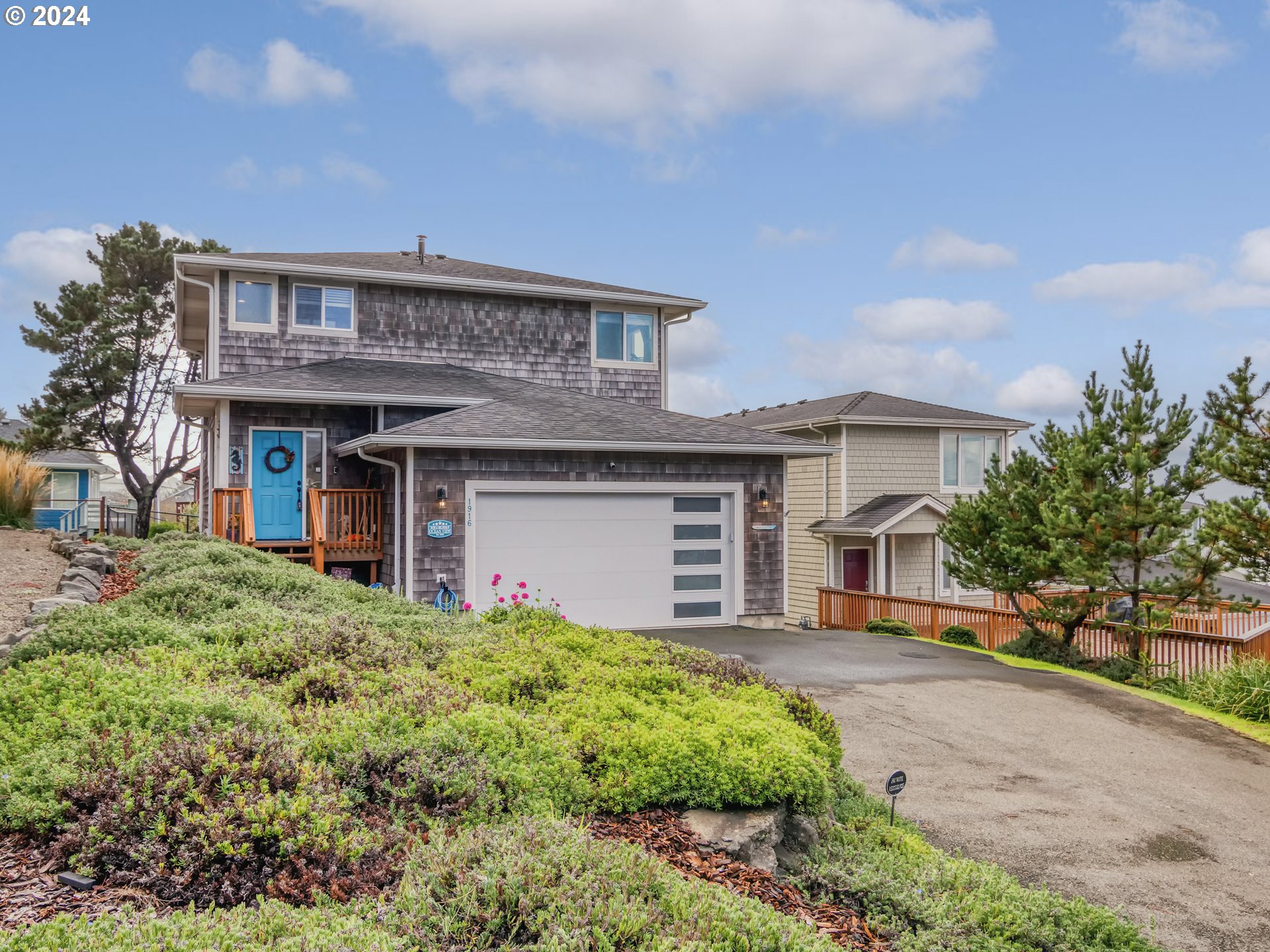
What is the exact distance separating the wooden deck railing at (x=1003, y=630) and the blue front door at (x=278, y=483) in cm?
1133

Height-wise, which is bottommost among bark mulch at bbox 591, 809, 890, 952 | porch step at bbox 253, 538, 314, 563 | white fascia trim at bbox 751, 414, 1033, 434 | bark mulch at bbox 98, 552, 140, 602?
bark mulch at bbox 591, 809, 890, 952

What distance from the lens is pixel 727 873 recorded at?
3.60 m

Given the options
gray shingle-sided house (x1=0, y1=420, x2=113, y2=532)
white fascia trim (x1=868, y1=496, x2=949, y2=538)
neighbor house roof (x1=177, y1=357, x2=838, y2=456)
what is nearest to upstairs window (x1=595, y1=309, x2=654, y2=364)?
neighbor house roof (x1=177, y1=357, x2=838, y2=456)

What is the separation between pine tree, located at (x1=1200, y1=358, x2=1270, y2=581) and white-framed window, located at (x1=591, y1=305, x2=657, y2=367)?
34.1 feet

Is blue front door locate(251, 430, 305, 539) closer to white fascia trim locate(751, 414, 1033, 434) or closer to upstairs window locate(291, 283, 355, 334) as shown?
upstairs window locate(291, 283, 355, 334)

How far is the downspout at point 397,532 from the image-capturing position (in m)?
12.9

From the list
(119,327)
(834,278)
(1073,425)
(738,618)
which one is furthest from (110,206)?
(1073,425)

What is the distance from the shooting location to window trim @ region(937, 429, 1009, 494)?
22.6 metres

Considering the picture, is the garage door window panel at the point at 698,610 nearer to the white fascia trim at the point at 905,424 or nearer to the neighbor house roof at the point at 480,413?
the neighbor house roof at the point at 480,413

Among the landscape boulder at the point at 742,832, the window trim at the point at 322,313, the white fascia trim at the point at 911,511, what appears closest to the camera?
the landscape boulder at the point at 742,832

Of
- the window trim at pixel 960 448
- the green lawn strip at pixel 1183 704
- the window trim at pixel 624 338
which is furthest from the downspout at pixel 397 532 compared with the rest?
the window trim at pixel 960 448

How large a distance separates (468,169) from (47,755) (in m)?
13.9

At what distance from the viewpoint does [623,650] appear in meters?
5.91

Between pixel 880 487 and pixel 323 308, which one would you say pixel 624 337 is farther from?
pixel 880 487
